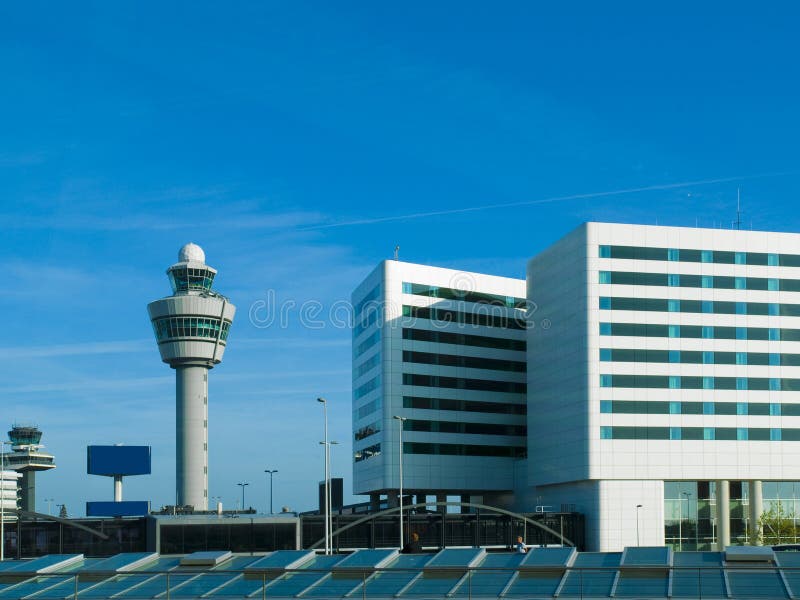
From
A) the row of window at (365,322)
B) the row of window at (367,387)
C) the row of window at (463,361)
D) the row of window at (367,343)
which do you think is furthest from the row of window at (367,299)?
the row of window at (367,387)

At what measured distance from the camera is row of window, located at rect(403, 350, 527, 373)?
133 meters

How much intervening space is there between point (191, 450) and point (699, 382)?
2884 inches

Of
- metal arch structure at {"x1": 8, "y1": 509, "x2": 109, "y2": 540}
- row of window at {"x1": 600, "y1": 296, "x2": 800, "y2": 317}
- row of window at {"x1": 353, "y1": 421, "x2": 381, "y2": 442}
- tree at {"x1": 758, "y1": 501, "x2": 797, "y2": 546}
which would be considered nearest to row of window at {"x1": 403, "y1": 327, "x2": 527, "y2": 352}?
row of window at {"x1": 353, "y1": 421, "x2": 381, "y2": 442}

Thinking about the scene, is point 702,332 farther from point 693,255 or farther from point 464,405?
point 464,405

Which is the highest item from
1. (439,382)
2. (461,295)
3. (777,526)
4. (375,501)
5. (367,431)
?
(461,295)

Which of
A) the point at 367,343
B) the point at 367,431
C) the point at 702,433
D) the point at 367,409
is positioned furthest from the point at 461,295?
the point at 702,433

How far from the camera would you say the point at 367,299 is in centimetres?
14000

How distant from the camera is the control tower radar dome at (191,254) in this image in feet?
547

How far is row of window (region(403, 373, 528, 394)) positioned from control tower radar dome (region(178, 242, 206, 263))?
48917 millimetres

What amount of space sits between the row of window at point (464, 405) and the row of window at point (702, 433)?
24.2m

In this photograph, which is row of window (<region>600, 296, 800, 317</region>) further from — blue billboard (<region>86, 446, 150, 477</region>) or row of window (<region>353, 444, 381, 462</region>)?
blue billboard (<region>86, 446, 150, 477</region>)

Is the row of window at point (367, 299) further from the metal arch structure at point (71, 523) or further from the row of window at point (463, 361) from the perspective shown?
the metal arch structure at point (71, 523)

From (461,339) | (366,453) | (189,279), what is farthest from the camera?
(189,279)

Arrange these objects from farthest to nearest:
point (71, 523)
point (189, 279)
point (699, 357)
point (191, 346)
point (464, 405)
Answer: point (189, 279), point (191, 346), point (464, 405), point (699, 357), point (71, 523)
